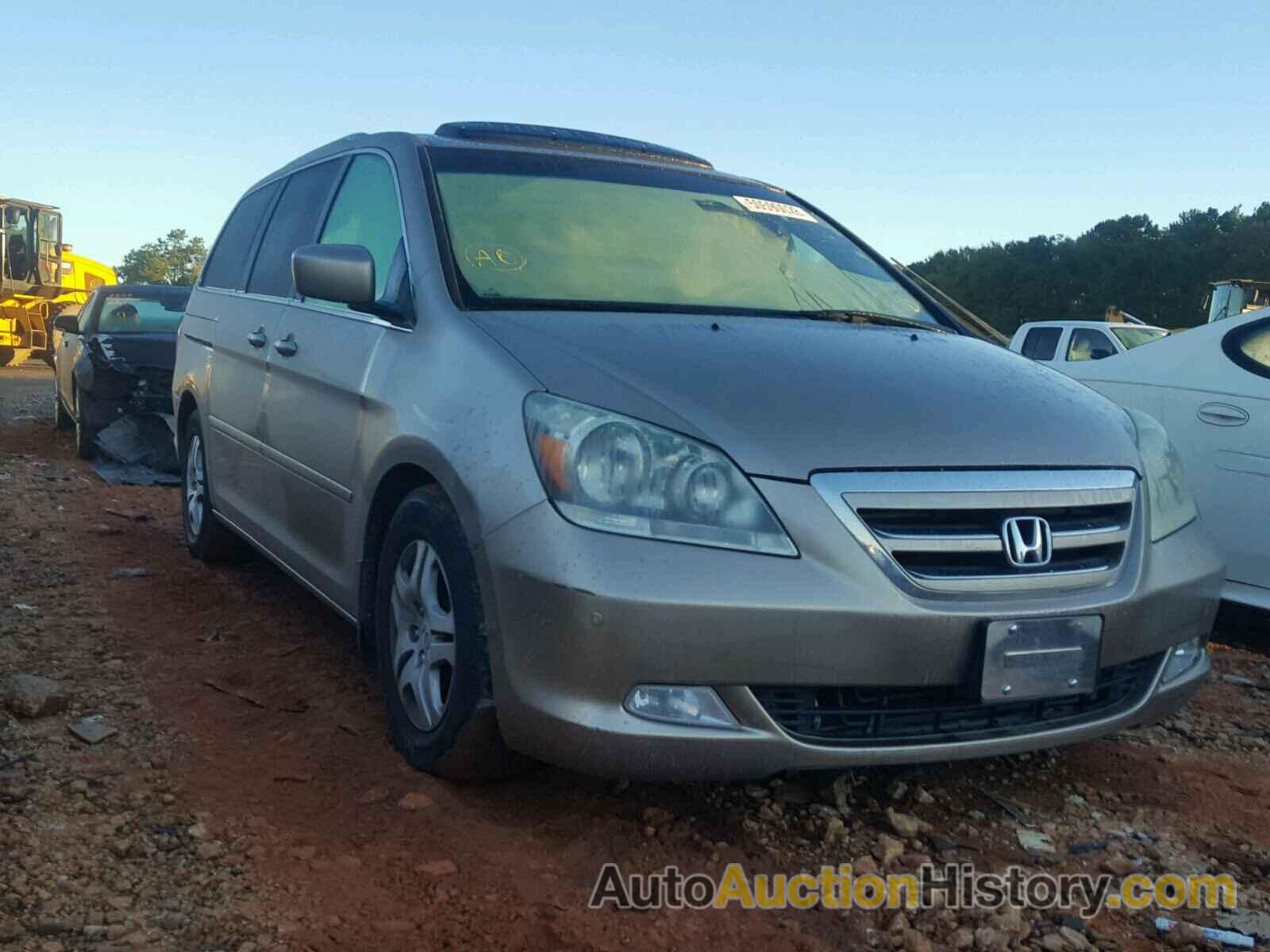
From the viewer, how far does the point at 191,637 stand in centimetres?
428

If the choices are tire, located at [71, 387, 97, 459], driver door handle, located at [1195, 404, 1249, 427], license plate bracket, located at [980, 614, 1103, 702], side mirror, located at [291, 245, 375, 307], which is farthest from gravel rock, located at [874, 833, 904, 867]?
tire, located at [71, 387, 97, 459]

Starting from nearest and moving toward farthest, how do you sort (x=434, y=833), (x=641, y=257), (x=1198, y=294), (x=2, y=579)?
(x=434, y=833) < (x=641, y=257) < (x=2, y=579) < (x=1198, y=294)

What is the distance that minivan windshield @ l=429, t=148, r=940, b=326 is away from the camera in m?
3.25

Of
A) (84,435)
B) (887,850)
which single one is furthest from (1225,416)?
(84,435)

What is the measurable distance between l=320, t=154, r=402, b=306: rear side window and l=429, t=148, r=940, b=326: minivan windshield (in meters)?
0.19

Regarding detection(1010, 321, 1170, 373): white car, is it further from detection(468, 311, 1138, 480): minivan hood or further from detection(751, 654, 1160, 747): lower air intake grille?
detection(751, 654, 1160, 747): lower air intake grille

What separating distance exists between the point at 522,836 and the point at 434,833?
20cm

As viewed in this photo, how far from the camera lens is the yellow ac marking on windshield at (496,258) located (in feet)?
10.6

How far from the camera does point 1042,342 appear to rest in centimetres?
1441

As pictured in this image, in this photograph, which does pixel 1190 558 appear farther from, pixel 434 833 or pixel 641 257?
pixel 434 833

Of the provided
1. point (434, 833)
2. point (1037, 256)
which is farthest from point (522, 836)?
point (1037, 256)

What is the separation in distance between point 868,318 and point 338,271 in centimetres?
155

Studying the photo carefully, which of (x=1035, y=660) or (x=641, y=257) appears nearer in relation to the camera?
(x=1035, y=660)

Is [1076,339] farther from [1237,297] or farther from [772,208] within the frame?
[772,208]
